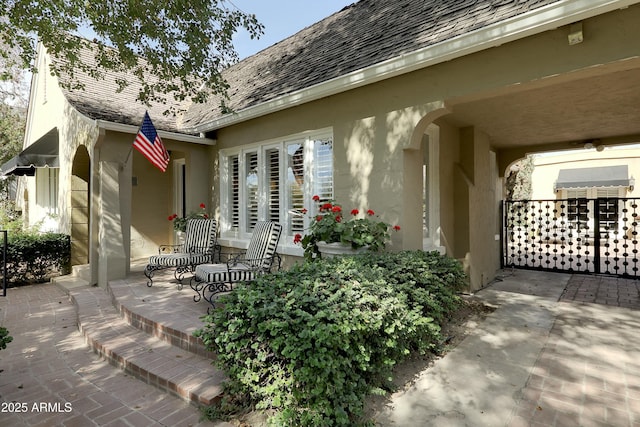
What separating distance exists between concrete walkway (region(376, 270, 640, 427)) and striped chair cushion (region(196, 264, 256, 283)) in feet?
10.2

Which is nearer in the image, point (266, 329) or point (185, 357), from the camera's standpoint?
point (266, 329)

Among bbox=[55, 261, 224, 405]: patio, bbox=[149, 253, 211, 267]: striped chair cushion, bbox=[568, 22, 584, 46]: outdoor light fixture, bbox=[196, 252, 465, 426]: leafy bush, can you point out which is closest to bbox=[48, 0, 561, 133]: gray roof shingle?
bbox=[568, 22, 584, 46]: outdoor light fixture

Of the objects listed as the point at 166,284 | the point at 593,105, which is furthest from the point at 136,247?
the point at 593,105

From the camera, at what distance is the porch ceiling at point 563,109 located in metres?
4.96

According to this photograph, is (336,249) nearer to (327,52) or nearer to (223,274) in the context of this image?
(223,274)

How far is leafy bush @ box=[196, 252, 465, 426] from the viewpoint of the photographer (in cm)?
269

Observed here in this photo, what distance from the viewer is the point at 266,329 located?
2855 mm

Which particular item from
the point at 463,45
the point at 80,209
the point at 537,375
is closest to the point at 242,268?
the point at 537,375

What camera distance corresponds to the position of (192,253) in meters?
7.53

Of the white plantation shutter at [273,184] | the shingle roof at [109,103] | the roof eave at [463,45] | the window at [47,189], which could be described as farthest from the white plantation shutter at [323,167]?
the window at [47,189]

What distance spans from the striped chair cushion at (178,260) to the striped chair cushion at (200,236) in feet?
1.39

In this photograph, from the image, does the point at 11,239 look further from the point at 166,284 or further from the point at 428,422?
the point at 428,422

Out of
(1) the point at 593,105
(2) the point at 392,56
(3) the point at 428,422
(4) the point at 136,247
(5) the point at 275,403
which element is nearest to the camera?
(5) the point at 275,403

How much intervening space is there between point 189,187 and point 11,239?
4.37 m
